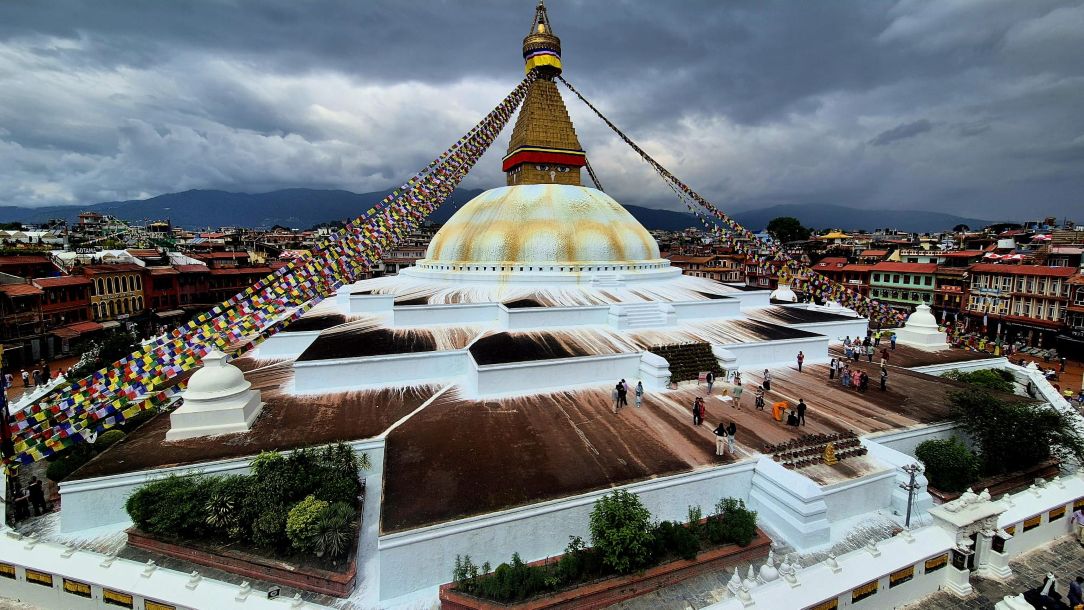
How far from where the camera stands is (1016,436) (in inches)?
308

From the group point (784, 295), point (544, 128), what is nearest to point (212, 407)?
point (544, 128)

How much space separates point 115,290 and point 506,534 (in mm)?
29473

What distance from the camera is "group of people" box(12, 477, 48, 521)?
274 inches

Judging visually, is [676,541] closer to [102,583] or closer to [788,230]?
[102,583]

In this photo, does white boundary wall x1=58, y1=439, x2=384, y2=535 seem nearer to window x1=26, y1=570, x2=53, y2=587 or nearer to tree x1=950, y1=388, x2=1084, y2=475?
window x1=26, y1=570, x2=53, y2=587

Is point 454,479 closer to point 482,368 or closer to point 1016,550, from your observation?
point 482,368

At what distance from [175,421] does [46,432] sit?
2.43 meters

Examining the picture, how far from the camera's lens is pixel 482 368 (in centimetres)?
929

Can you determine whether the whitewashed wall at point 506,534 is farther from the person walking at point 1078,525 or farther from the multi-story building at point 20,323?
the multi-story building at point 20,323

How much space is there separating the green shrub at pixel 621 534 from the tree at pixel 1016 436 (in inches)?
263

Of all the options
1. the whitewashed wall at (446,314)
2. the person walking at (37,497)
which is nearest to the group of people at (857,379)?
the whitewashed wall at (446,314)


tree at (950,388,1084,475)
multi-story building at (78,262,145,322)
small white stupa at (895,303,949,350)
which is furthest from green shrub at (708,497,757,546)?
multi-story building at (78,262,145,322)

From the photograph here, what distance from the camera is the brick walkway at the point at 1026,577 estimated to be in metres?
5.75

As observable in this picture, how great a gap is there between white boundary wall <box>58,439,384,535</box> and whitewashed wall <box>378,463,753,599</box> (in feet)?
11.4
